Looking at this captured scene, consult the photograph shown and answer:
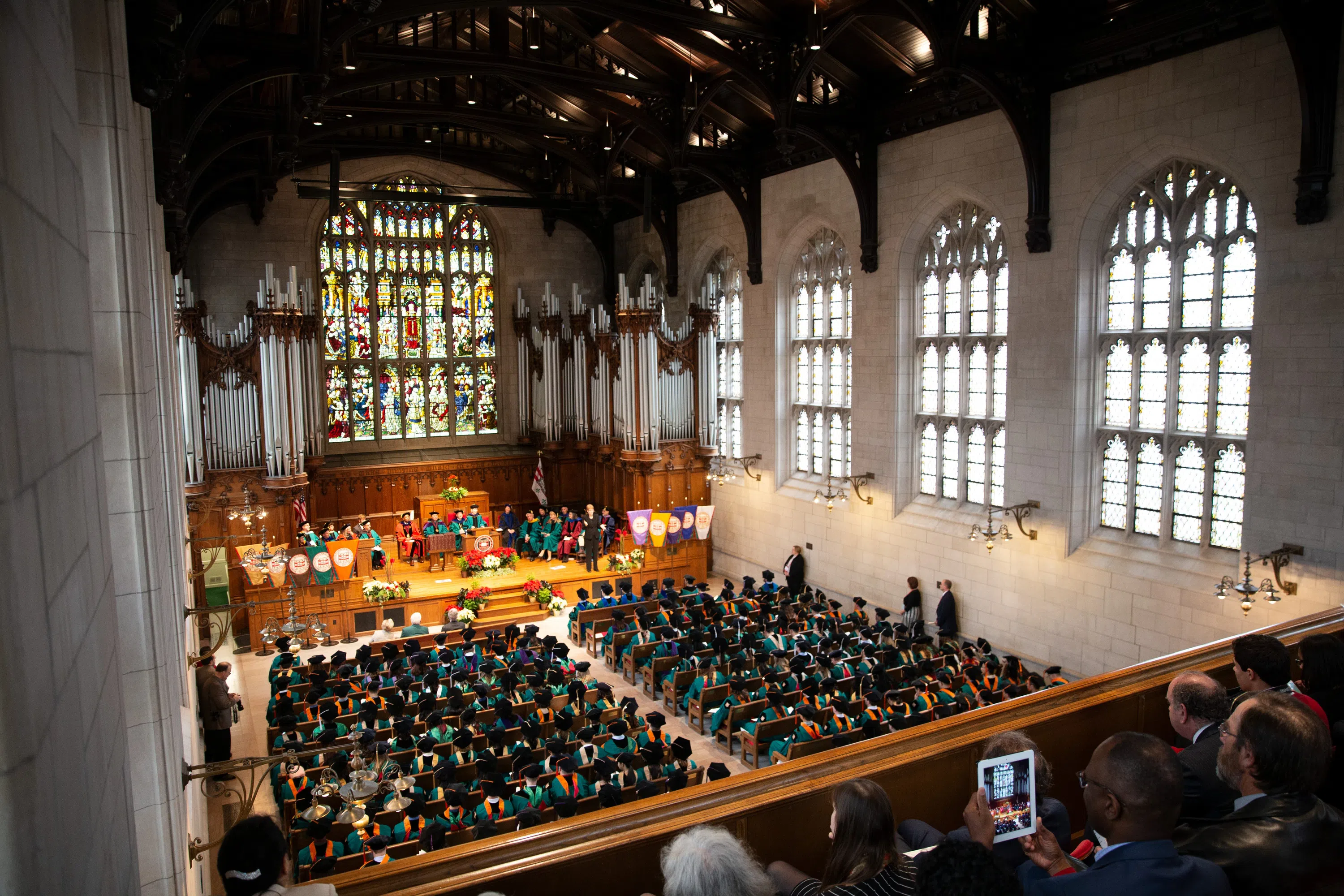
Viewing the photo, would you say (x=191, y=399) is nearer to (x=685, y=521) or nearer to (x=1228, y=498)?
(x=685, y=521)

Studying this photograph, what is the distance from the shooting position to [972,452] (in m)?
14.3

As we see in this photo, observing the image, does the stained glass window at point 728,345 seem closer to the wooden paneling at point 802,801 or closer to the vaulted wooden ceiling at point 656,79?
the vaulted wooden ceiling at point 656,79

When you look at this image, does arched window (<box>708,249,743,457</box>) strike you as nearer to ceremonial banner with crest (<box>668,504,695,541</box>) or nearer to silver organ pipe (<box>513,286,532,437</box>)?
ceremonial banner with crest (<box>668,504,695,541</box>)

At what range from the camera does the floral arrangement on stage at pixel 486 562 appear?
1811cm

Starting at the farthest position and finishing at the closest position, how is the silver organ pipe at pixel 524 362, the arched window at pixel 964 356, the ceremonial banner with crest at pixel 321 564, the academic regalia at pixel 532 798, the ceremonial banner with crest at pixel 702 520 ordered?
the silver organ pipe at pixel 524 362, the ceremonial banner with crest at pixel 702 520, the ceremonial banner with crest at pixel 321 564, the arched window at pixel 964 356, the academic regalia at pixel 532 798

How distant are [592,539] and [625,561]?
958 millimetres

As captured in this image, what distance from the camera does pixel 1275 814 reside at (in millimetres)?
3070

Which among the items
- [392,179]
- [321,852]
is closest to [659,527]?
[321,852]

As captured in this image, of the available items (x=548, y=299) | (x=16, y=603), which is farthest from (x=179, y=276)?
(x=16, y=603)

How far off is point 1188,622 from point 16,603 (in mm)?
12239

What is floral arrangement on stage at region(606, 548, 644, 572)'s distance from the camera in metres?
18.8

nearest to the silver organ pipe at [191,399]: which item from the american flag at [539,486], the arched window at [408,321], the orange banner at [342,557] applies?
the orange banner at [342,557]

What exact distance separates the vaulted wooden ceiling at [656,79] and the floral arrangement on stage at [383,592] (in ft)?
22.0

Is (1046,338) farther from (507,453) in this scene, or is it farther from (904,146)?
(507,453)
